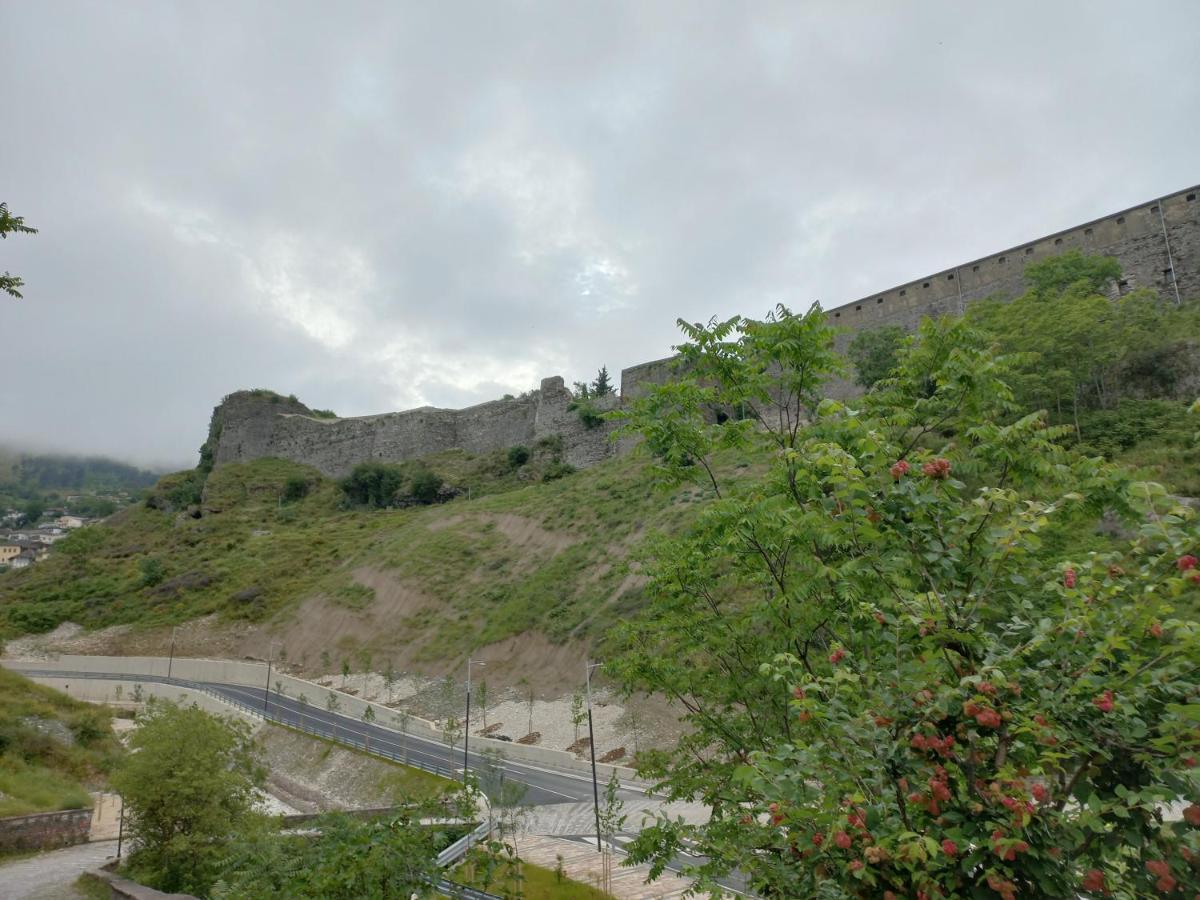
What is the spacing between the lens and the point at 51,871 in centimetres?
1689

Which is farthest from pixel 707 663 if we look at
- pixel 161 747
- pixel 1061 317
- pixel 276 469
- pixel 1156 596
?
pixel 276 469

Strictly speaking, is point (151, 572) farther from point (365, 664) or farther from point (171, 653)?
point (365, 664)

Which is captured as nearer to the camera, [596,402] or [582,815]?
[582,815]

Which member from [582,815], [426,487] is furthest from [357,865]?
[426,487]

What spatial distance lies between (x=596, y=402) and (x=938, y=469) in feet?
177

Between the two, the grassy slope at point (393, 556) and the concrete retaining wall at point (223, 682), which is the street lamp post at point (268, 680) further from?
the grassy slope at point (393, 556)

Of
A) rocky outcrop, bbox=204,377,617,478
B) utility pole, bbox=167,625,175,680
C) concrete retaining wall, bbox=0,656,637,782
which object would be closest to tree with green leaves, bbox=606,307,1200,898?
concrete retaining wall, bbox=0,656,637,782

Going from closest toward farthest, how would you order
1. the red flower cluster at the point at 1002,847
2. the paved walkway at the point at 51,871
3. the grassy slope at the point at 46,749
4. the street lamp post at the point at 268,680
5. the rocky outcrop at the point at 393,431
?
1. the red flower cluster at the point at 1002,847
2. the paved walkway at the point at 51,871
3. the grassy slope at the point at 46,749
4. the street lamp post at the point at 268,680
5. the rocky outcrop at the point at 393,431

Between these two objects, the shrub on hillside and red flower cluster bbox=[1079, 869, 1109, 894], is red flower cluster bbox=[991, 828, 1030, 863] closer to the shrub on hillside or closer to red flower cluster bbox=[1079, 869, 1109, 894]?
red flower cluster bbox=[1079, 869, 1109, 894]

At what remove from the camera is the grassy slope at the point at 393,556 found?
40.4 meters

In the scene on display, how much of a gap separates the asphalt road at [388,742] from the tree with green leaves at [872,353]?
21.2 metres

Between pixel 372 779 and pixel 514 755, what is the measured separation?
18.3ft

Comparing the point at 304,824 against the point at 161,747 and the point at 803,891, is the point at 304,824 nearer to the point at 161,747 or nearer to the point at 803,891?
the point at 161,747

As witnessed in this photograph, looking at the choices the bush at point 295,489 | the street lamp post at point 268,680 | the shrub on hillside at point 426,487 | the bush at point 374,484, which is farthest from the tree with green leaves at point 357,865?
the bush at point 295,489
